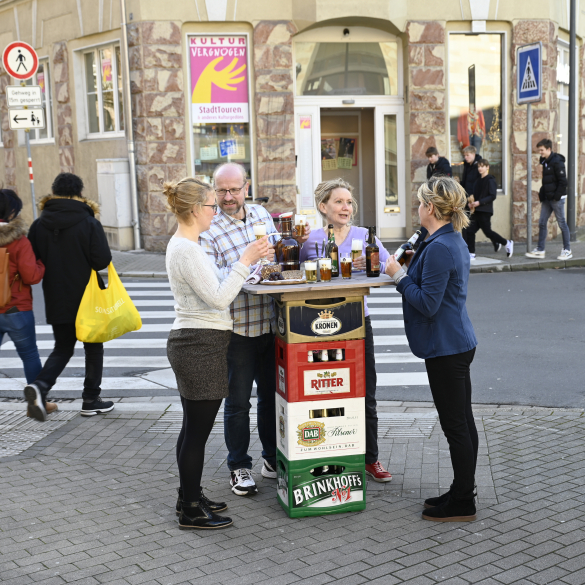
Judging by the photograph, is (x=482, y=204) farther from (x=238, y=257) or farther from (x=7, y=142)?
(x=7, y=142)

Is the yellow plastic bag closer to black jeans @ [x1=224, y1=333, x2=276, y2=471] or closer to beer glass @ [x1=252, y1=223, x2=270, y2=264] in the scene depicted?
black jeans @ [x1=224, y1=333, x2=276, y2=471]

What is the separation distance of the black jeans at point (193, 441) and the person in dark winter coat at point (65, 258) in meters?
2.34

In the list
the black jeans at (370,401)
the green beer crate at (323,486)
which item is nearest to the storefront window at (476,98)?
the black jeans at (370,401)

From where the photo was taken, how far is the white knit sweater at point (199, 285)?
420 centimetres

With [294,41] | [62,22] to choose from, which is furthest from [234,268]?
[62,22]

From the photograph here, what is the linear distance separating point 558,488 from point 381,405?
2.15 m

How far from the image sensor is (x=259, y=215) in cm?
503

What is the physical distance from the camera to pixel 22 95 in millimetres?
14273

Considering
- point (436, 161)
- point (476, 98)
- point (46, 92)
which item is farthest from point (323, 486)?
point (46, 92)

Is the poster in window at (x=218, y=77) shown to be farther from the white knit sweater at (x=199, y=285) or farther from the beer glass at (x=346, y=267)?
the white knit sweater at (x=199, y=285)

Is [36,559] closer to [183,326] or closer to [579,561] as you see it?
[183,326]

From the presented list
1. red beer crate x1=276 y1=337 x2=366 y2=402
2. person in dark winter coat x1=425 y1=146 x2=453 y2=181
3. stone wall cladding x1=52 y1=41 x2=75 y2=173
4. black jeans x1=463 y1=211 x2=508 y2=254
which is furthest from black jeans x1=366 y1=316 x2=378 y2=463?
stone wall cladding x1=52 y1=41 x2=75 y2=173

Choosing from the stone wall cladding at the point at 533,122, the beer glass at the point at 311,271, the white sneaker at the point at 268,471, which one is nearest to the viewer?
the beer glass at the point at 311,271

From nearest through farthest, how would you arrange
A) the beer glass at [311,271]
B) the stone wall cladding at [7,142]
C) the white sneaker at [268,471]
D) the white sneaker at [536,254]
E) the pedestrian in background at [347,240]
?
the beer glass at [311,271] → the pedestrian in background at [347,240] → the white sneaker at [268,471] → the white sneaker at [536,254] → the stone wall cladding at [7,142]
